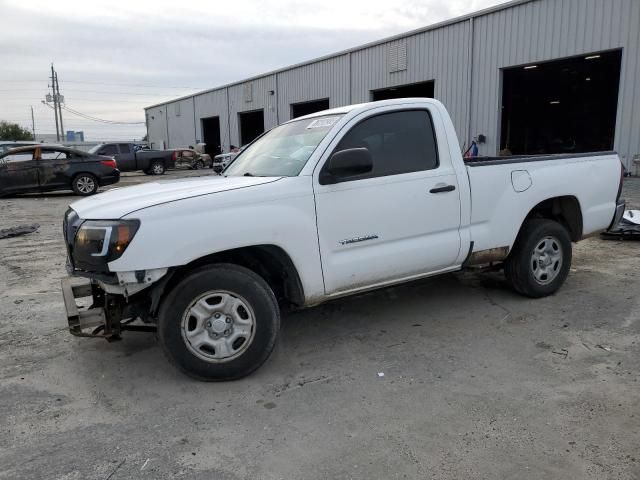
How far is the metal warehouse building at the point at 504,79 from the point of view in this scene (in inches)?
606

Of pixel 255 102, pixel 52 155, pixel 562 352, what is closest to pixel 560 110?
pixel 255 102

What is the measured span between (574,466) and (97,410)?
276cm

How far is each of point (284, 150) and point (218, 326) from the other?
1611mm

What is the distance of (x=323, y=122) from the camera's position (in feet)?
14.0

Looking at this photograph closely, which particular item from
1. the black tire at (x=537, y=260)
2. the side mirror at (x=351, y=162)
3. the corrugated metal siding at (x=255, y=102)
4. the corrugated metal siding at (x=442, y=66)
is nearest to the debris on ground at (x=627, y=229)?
the black tire at (x=537, y=260)

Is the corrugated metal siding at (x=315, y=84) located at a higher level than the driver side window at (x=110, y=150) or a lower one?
higher

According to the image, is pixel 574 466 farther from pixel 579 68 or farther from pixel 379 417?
pixel 579 68

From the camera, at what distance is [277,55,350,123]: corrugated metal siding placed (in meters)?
25.7

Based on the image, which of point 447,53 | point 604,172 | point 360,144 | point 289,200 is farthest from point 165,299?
point 447,53

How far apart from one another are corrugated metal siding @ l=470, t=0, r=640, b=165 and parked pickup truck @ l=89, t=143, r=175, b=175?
56.1ft

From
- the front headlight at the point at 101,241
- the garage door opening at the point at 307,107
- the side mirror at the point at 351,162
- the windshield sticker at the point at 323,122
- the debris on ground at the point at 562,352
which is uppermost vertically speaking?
the garage door opening at the point at 307,107

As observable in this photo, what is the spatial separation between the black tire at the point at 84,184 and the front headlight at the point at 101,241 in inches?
537

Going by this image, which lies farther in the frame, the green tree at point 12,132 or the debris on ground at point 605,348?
the green tree at point 12,132

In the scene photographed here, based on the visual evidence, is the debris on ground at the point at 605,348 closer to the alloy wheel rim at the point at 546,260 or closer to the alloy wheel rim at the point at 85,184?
the alloy wheel rim at the point at 546,260
